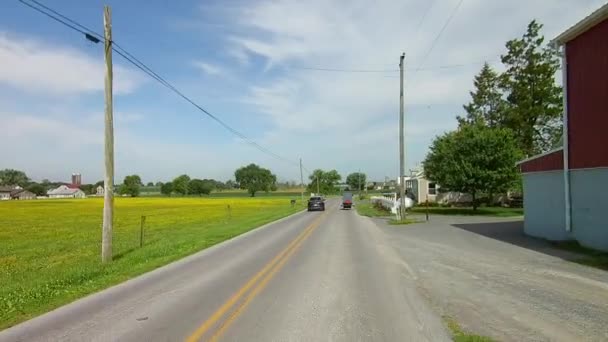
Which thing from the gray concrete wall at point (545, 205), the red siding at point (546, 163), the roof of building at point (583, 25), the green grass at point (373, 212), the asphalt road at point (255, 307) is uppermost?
the roof of building at point (583, 25)

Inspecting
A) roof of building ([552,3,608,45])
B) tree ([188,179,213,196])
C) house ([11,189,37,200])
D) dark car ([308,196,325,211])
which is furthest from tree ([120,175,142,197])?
roof of building ([552,3,608,45])

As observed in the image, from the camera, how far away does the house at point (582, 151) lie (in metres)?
15.5

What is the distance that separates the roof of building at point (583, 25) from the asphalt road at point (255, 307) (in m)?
9.77

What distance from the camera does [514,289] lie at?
31.2ft

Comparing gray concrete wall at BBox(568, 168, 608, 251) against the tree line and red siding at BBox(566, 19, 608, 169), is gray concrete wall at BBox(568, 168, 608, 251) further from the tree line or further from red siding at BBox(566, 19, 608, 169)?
the tree line

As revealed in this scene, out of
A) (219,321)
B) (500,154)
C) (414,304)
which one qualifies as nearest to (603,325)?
(414,304)

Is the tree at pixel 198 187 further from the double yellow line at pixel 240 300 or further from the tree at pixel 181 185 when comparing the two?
the double yellow line at pixel 240 300

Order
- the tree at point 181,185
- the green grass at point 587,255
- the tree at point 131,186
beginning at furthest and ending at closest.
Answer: the tree at point 181,185
the tree at point 131,186
the green grass at point 587,255

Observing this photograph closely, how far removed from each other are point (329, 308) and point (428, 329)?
1.73 m

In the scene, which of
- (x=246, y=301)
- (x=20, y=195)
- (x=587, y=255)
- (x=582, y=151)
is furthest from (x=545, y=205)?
(x=20, y=195)

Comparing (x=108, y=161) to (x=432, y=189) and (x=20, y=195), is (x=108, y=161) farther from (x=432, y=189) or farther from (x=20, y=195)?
(x=20, y=195)

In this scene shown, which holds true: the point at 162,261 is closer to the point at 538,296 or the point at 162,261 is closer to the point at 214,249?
the point at 214,249

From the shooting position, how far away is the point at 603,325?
671 centimetres

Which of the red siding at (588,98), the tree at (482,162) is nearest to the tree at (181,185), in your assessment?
the tree at (482,162)
